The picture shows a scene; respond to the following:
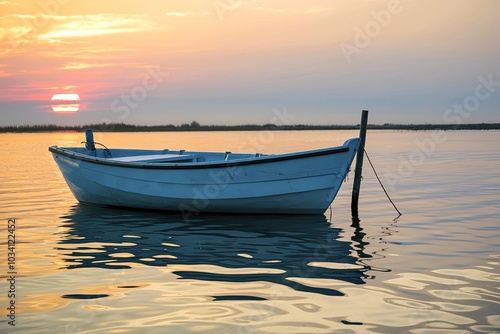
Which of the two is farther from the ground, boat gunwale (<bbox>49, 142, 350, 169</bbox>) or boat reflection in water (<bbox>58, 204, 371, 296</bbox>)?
boat gunwale (<bbox>49, 142, 350, 169</bbox>)

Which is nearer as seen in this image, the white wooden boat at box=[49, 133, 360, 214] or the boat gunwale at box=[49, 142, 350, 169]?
the boat gunwale at box=[49, 142, 350, 169]

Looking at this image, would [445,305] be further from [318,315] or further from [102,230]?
[102,230]

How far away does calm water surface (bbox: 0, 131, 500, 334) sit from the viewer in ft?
22.2

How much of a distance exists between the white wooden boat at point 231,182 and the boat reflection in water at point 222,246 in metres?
0.38

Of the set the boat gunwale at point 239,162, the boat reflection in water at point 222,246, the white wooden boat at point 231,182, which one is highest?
the boat gunwale at point 239,162

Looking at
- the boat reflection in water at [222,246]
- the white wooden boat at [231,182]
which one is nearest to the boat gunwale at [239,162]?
the white wooden boat at [231,182]

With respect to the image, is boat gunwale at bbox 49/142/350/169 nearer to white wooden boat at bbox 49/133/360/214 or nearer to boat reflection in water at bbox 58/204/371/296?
white wooden boat at bbox 49/133/360/214

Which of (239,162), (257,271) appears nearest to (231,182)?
(239,162)

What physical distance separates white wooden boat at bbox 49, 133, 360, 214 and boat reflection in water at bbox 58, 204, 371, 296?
14.8 inches

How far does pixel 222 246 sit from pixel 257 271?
231 centimetres

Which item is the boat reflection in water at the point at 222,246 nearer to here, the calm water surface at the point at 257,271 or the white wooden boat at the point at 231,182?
the calm water surface at the point at 257,271

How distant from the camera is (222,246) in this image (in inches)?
449

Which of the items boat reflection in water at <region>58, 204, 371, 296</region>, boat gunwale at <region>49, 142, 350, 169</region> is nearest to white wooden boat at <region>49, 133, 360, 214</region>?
boat gunwale at <region>49, 142, 350, 169</region>

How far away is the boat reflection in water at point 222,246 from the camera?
9.15m
